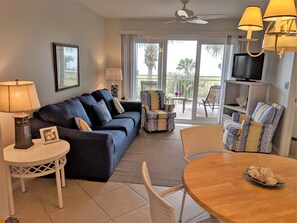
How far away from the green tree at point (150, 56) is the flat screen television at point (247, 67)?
Result: 182 cm

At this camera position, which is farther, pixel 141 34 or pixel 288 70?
pixel 141 34

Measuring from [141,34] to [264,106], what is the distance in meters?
3.12

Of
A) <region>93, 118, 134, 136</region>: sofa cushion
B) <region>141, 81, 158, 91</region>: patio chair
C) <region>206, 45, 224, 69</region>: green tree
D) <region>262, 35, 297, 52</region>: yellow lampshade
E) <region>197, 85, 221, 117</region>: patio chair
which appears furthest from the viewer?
<region>141, 81, 158, 91</region>: patio chair

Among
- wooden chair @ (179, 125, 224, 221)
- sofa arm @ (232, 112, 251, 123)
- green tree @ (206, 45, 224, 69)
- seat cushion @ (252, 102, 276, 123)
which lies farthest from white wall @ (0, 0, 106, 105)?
seat cushion @ (252, 102, 276, 123)

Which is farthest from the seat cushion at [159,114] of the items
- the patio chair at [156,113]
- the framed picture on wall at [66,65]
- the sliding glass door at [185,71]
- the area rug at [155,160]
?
the framed picture on wall at [66,65]

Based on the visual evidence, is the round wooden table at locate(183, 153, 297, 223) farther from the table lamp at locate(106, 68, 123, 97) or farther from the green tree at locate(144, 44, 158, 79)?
the green tree at locate(144, 44, 158, 79)

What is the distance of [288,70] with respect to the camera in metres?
3.73

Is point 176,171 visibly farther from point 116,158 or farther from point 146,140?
point 146,140

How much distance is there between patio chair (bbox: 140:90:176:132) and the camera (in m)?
4.83

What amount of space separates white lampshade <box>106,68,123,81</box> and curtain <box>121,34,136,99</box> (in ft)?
1.36

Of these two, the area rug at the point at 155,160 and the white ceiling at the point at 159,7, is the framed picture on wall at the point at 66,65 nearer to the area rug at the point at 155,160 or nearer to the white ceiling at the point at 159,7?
the white ceiling at the point at 159,7

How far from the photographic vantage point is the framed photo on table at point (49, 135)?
2.52 metres

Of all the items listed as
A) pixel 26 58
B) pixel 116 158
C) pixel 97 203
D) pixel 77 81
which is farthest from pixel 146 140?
pixel 26 58

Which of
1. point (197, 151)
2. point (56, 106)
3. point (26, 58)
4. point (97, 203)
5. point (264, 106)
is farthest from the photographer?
point (264, 106)
